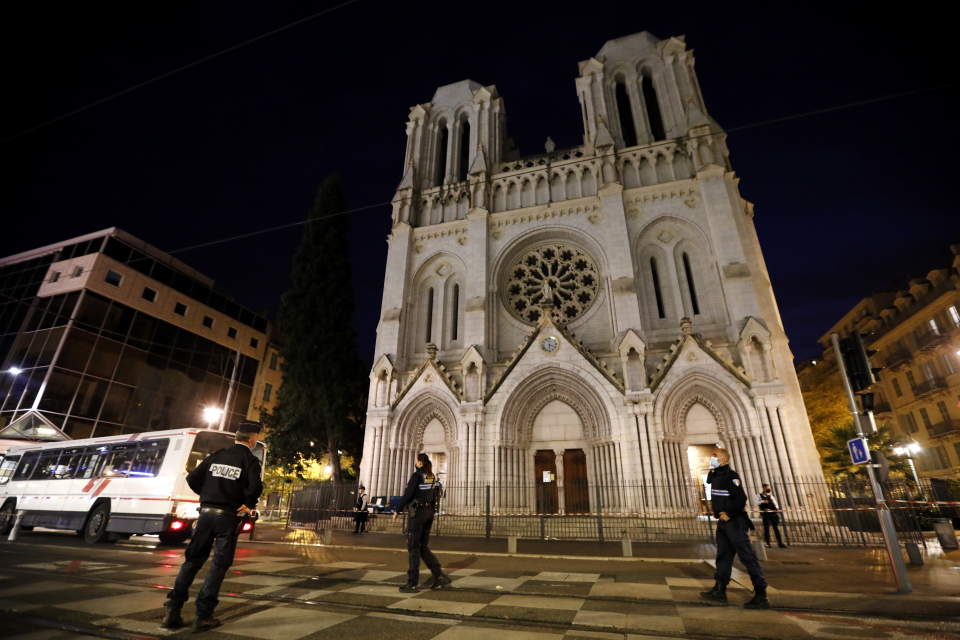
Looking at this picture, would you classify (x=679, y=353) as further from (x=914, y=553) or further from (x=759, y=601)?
(x=759, y=601)

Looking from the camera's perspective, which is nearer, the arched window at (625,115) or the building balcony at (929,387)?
the arched window at (625,115)

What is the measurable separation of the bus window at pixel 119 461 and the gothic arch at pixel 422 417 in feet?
32.2

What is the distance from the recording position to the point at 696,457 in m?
17.5

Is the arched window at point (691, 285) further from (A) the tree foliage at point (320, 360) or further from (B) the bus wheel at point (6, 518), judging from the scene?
(B) the bus wheel at point (6, 518)

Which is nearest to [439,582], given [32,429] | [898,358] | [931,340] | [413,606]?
[413,606]

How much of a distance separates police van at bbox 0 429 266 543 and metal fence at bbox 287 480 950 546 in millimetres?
4031

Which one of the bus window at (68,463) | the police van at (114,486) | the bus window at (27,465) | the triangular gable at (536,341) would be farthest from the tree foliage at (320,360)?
the bus window at (68,463)

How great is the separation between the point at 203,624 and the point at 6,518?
1633 centimetres

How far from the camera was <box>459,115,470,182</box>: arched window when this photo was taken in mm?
27328

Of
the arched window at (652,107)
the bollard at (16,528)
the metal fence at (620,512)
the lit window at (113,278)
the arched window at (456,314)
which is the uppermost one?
the arched window at (652,107)

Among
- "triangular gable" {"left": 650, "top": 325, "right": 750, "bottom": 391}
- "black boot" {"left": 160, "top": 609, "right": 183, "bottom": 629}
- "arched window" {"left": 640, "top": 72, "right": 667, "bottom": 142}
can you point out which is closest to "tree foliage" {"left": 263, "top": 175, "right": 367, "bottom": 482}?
"triangular gable" {"left": 650, "top": 325, "right": 750, "bottom": 391}

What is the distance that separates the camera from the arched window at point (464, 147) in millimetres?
27328

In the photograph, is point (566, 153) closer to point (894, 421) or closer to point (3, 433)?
point (894, 421)

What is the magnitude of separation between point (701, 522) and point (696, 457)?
163 inches
